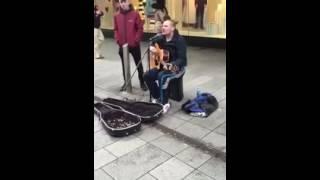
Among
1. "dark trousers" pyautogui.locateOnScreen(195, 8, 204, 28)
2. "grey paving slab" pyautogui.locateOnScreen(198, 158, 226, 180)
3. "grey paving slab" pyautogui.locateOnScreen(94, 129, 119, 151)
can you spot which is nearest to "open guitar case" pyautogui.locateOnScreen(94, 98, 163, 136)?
"grey paving slab" pyautogui.locateOnScreen(94, 129, 119, 151)

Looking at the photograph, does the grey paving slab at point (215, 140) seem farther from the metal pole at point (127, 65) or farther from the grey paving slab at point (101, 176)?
the metal pole at point (127, 65)

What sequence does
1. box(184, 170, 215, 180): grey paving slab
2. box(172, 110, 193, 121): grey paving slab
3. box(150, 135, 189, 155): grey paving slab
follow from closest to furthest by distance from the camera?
box(184, 170, 215, 180): grey paving slab → box(150, 135, 189, 155): grey paving slab → box(172, 110, 193, 121): grey paving slab

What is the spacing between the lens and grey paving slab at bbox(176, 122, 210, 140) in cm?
366

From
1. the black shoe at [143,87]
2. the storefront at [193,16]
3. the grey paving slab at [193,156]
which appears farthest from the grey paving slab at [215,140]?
the storefront at [193,16]

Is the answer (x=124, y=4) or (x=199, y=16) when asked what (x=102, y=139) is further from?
(x=199, y=16)

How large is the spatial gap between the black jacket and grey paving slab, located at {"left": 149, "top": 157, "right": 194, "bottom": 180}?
1.72 meters

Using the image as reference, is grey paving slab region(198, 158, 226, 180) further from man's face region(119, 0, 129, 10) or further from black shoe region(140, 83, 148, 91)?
man's face region(119, 0, 129, 10)

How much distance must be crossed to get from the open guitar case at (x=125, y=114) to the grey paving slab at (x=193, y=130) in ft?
1.28

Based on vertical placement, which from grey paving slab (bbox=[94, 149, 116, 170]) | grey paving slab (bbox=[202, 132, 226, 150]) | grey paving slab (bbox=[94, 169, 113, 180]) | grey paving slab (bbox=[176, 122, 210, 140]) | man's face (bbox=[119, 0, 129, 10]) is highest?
man's face (bbox=[119, 0, 129, 10])

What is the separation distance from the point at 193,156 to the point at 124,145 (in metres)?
0.77

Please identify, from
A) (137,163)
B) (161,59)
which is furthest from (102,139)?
(161,59)

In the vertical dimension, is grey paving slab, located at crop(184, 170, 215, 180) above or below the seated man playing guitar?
below
